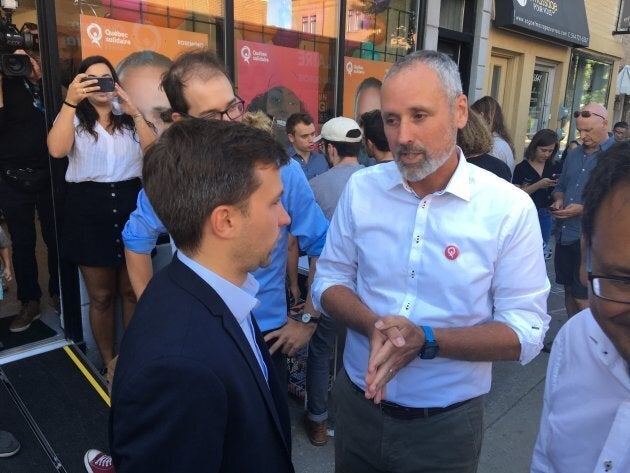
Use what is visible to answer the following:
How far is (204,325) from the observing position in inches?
42.7

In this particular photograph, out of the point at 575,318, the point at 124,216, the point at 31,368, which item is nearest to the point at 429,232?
the point at 575,318

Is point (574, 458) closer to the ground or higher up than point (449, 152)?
closer to the ground

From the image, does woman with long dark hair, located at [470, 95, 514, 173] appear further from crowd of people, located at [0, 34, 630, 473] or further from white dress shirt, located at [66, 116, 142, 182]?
white dress shirt, located at [66, 116, 142, 182]

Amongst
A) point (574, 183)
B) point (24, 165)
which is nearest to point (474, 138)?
point (574, 183)

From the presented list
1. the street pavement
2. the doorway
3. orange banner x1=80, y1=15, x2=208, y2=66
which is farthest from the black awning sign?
the street pavement

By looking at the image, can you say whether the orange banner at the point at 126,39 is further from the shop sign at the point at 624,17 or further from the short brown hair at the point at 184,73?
the shop sign at the point at 624,17

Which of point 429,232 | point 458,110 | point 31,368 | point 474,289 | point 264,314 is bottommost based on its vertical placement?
point 31,368

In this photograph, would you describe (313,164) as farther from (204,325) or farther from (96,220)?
(204,325)

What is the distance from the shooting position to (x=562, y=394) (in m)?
1.25

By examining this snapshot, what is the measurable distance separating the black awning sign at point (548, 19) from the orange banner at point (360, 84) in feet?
9.43

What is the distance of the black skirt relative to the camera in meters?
3.24

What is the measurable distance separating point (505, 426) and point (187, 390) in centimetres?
295

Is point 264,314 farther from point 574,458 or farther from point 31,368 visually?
point 31,368

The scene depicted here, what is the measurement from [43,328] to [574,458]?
3.99m
